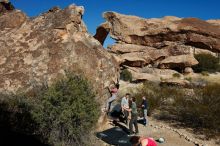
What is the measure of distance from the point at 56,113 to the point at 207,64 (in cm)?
3123

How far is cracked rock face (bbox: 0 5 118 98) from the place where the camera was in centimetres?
1309

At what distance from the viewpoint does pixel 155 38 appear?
45.1 meters

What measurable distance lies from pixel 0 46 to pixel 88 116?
4.54 m

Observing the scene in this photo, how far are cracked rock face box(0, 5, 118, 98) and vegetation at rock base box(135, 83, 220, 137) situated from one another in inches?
233

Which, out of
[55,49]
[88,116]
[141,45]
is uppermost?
[141,45]

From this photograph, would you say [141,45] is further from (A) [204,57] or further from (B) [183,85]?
(B) [183,85]

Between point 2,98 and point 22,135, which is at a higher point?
point 2,98

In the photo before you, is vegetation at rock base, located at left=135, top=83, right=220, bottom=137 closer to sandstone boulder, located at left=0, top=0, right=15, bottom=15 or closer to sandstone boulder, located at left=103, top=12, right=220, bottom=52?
sandstone boulder, located at left=0, top=0, right=15, bottom=15

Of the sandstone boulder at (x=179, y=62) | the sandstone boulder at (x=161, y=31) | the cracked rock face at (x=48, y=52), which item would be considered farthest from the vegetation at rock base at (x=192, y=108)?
the sandstone boulder at (x=161, y=31)

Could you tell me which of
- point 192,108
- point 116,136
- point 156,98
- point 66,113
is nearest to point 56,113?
point 66,113

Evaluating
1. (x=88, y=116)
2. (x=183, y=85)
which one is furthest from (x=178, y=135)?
(x=183, y=85)

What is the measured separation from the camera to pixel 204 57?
42.2 meters

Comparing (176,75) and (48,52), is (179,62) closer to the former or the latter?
(176,75)

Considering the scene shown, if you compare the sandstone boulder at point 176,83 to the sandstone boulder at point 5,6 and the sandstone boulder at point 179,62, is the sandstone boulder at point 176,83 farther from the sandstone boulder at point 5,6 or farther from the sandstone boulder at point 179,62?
the sandstone boulder at point 5,6
